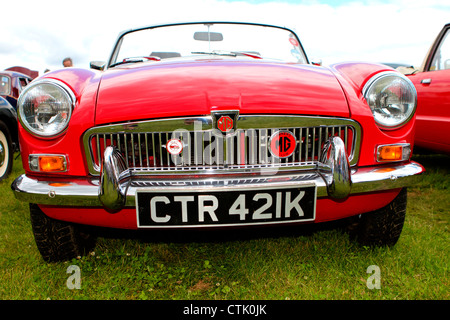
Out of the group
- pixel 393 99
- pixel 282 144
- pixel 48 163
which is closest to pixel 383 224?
pixel 393 99

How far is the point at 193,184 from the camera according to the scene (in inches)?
61.0

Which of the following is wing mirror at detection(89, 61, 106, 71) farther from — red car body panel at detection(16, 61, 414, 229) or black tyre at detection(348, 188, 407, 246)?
black tyre at detection(348, 188, 407, 246)

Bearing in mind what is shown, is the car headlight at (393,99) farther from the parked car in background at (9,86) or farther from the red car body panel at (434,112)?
the parked car in background at (9,86)

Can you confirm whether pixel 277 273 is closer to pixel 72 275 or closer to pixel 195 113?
pixel 195 113

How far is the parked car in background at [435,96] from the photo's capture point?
10.3ft

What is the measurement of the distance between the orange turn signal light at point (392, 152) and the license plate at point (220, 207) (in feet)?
1.48

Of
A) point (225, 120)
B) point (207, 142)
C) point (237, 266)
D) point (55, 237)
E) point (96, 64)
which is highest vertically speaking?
point (96, 64)

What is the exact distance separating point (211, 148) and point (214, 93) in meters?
0.25

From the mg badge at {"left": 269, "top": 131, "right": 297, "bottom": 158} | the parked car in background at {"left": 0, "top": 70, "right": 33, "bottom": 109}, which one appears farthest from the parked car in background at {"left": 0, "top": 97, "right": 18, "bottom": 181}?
the mg badge at {"left": 269, "top": 131, "right": 297, "bottom": 158}

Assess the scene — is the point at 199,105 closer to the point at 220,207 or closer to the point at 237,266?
the point at 220,207

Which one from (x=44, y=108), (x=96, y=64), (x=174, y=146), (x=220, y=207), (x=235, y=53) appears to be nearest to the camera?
(x=220, y=207)

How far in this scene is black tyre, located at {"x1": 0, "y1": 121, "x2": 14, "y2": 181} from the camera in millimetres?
4285
